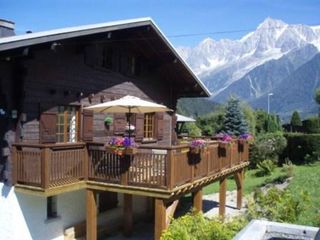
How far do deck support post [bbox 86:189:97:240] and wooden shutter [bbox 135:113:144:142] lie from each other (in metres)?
4.67

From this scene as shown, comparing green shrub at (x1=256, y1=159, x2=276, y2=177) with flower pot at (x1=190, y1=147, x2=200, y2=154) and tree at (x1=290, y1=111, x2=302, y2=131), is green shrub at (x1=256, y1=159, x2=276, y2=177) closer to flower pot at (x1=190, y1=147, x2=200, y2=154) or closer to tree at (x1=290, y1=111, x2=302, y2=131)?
Answer: flower pot at (x1=190, y1=147, x2=200, y2=154)

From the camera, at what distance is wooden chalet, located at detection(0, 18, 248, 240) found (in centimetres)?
1061

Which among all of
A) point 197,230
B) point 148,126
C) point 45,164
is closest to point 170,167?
point 197,230

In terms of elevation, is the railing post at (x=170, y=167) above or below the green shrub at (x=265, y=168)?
above

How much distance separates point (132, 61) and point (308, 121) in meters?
25.1

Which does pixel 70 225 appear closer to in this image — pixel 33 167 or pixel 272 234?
pixel 33 167

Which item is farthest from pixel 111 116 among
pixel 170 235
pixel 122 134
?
pixel 170 235

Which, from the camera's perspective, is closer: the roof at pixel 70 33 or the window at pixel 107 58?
the roof at pixel 70 33

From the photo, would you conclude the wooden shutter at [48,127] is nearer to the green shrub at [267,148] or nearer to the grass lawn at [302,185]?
the grass lawn at [302,185]

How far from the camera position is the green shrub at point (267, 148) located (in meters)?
28.2

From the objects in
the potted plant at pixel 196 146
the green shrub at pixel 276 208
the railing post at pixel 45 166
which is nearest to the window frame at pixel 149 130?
the potted plant at pixel 196 146

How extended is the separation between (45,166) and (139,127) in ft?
21.5

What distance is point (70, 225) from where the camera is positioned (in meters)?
12.7

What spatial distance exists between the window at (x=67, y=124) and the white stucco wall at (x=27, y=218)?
1.69m
